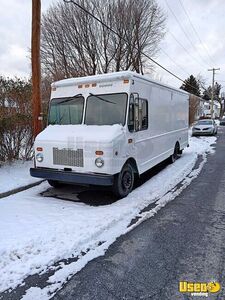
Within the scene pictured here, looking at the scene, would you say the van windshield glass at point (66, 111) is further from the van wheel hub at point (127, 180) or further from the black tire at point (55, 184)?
the van wheel hub at point (127, 180)

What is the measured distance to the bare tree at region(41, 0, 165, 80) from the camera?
2469cm

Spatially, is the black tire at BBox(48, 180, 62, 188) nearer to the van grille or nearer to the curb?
the curb

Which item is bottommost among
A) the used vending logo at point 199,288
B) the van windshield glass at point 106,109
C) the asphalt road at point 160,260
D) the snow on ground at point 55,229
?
the used vending logo at point 199,288

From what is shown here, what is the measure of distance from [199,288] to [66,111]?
16.4 ft

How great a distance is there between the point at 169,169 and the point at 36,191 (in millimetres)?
4832

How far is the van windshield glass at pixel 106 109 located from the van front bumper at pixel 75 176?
1.31 m

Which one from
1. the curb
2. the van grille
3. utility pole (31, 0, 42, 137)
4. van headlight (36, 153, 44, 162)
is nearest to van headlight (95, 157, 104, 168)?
the van grille

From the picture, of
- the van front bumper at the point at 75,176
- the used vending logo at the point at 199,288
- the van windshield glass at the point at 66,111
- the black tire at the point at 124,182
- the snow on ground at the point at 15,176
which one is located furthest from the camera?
the snow on ground at the point at 15,176

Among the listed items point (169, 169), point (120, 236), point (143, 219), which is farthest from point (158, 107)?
point (120, 236)

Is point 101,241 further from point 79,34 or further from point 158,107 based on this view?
point 79,34

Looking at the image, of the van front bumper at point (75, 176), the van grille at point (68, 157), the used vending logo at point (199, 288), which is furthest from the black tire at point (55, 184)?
the used vending logo at point (199, 288)

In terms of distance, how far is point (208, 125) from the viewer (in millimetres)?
23609

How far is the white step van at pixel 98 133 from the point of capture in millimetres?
5668

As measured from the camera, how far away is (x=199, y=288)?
2.99m
